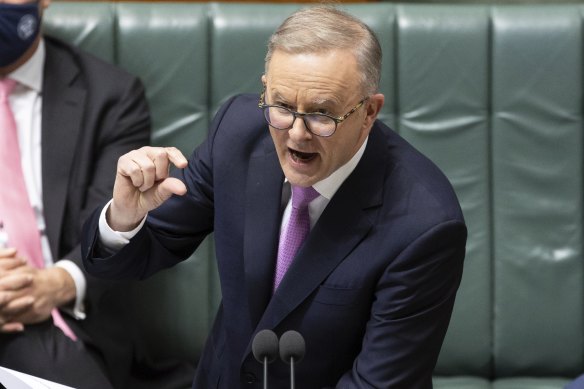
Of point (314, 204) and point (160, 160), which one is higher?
point (160, 160)

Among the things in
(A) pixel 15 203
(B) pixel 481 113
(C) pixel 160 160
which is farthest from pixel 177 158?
(B) pixel 481 113

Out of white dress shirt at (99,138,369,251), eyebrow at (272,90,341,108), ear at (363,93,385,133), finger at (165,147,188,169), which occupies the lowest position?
white dress shirt at (99,138,369,251)

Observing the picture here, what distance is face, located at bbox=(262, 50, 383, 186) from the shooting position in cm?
123

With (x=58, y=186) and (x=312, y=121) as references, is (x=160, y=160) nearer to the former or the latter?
(x=312, y=121)

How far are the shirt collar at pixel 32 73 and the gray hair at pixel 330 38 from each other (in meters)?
0.80

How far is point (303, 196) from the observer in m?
1.38

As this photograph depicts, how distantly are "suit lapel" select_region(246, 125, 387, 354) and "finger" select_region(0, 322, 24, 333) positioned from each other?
1.92 feet

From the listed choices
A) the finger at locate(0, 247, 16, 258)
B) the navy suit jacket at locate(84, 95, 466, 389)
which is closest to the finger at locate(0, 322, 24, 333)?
the finger at locate(0, 247, 16, 258)

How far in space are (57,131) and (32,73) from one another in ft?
0.40

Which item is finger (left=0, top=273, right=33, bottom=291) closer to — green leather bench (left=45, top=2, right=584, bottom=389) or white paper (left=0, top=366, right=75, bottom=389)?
green leather bench (left=45, top=2, right=584, bottom=389)

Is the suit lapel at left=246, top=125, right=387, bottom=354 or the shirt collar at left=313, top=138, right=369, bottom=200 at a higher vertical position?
the shirt collar at left=313, top=138, right=369, bottom=200

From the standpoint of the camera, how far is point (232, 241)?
143 cm

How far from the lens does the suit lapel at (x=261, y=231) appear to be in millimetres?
1396

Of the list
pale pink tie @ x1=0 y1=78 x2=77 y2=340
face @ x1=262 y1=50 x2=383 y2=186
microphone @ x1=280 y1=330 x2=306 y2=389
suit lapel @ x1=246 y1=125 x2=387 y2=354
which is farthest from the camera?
pale pink tie @ x1=0 y1=78 x2=77 y2=340
